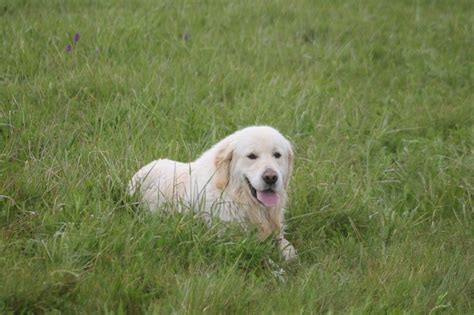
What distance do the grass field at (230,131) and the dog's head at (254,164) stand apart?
0.39 meters

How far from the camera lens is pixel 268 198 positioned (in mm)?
3988

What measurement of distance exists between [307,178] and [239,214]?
0.85 m

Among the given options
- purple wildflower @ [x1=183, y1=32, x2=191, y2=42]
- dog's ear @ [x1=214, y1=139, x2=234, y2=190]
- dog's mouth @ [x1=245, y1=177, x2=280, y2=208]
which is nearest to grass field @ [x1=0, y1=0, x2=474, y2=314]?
purple wildflower @ [x1=183, y1=32, x2=191, y2=42]

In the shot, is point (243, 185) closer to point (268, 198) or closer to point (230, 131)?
point (268, 198)

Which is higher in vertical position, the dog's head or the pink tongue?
the dog's head

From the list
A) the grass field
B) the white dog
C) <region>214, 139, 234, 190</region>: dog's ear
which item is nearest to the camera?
the grass field

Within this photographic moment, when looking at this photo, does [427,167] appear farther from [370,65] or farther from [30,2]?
[30,2]

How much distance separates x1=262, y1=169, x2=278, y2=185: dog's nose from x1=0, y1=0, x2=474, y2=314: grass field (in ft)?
1.38

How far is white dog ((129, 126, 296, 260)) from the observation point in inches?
157

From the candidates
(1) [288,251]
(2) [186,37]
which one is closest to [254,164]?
(1) [288,251]

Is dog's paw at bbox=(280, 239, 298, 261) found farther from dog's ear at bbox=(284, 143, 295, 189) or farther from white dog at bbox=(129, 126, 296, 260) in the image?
dog's ear at bbox=(284, 143, 295, 189)

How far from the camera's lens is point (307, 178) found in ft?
15.6

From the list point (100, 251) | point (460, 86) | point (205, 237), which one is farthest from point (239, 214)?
point (460, 86)

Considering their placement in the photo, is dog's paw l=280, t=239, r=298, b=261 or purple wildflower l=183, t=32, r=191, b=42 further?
purple wildflower l=183, t=32, r=191, b=42
